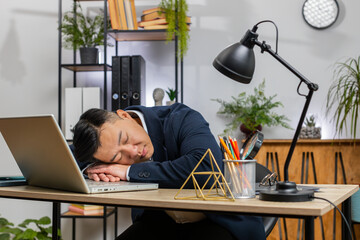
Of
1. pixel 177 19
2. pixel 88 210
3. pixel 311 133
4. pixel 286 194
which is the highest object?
pixel 177 19

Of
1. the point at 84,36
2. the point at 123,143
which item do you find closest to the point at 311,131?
the point at 84,36

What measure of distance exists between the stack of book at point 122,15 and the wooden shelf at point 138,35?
0.04 meters

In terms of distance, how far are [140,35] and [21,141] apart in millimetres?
2069

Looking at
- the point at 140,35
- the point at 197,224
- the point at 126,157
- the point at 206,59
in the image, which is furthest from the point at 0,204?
the point at 197,224

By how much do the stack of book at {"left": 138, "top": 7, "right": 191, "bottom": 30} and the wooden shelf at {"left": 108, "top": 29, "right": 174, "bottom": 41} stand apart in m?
0.04

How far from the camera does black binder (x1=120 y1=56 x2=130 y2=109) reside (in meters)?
3.15

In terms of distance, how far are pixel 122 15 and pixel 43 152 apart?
2141 mm

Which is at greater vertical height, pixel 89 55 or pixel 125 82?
pixel 89 55

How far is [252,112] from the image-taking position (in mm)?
3219

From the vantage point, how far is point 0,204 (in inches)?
141

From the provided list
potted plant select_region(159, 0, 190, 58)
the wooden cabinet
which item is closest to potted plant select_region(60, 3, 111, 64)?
potted plant select_region(159, 0, 190, 58)

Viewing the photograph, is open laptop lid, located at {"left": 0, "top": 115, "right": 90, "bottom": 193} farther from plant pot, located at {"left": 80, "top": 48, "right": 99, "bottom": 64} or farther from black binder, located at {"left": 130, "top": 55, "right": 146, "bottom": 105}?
Answer: plant pot, located at {"left": 80, "top": 48, "right": 99, "bottom": 64}

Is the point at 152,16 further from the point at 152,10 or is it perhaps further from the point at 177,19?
the point at 177,19

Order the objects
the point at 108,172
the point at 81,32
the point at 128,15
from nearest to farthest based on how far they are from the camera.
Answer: the point at 108,172 < the point at 128,15 < the point at 81,32
